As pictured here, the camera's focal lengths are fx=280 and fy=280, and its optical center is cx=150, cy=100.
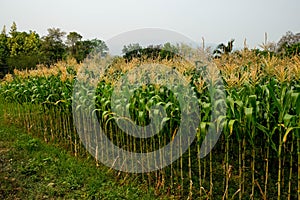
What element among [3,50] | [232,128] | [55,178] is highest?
[3,50]

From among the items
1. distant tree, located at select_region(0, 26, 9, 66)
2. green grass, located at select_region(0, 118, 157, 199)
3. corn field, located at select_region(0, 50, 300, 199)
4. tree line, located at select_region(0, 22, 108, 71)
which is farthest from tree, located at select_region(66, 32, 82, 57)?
green grass, located at select_region(0, 118, 157, 199)

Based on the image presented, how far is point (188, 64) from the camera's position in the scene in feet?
18.2

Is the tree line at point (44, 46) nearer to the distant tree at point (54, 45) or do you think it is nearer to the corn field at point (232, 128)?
the distant tree at point (54, 45)

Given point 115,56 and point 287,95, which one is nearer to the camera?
point 287,95

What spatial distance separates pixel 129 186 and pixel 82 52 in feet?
61.8

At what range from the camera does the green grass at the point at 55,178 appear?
12.2ft

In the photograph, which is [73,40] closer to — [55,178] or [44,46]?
[44,46]

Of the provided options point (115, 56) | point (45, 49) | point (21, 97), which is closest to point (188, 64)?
point (115, 56)

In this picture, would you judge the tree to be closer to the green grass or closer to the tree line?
the tree line

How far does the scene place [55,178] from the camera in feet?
13.9

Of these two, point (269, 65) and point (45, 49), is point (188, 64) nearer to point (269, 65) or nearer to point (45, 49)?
point (269, 65)

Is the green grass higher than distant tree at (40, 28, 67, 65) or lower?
lower

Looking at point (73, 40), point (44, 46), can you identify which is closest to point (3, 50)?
point (44, 46)

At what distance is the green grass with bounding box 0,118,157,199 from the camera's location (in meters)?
3.72
